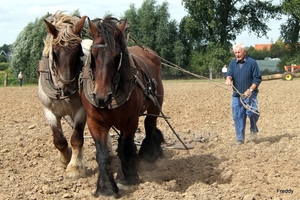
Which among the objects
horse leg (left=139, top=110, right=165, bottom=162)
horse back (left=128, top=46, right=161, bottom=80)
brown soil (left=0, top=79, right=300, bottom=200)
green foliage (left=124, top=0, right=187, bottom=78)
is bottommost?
brown soil (left=0, top=79, right=300, bottom=200)

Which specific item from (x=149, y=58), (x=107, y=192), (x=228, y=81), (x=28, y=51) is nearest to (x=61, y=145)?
(x=107, y=192)

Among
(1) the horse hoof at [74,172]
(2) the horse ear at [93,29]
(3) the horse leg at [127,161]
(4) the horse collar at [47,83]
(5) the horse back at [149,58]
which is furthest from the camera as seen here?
(5) the horse back at [149,58]

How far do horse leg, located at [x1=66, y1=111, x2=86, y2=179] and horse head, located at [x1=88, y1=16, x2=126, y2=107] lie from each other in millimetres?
1167

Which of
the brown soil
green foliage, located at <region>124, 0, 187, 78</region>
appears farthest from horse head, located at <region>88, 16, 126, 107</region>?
green foliage, located at <region>124, 0, 187, 78</region>

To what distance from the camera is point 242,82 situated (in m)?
7.09

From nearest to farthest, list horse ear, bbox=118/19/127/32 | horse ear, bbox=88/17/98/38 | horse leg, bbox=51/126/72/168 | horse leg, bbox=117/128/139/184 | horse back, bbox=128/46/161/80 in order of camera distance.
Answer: horse ear, bbox=88/17/98/38, horse ear, bbox=118/19/127/32, horse leg, bbox=117/128/139/184, horse leg, bbox=51/126/72/168, horse back, bbox=128/46/161/80

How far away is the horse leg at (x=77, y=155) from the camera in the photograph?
5.37 m

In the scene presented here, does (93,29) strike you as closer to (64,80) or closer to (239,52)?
(64,80)

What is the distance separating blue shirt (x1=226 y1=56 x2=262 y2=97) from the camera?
7.00 meters

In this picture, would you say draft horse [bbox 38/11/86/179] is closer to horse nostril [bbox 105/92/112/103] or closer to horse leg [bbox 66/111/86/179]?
horse leg [bbox 66/111/86/179]

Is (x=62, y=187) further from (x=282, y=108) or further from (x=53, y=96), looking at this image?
(x=282, y=108)

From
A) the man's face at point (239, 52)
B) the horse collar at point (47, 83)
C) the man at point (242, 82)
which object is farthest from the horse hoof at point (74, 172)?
the man's face at point (239, 52)

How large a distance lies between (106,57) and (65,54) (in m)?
0.73

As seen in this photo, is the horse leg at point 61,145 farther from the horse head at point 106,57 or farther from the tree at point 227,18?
the tree at point 227,18
